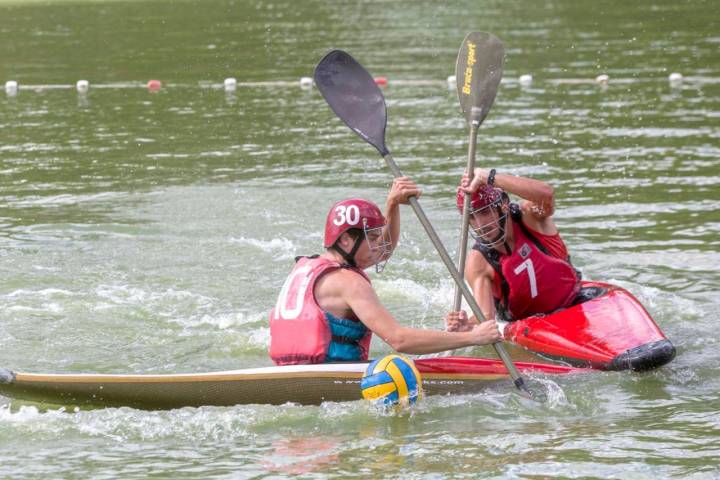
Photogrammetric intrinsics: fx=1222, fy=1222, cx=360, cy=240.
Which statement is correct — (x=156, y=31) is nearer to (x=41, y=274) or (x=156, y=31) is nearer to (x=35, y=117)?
(x=35, y=117)

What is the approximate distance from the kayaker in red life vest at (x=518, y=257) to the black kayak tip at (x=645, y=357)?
2.91 ft

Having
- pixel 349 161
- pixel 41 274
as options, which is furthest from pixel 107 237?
pixel 349 161

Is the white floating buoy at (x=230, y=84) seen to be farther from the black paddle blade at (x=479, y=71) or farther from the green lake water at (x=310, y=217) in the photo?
the black paddle blade at (x=479, y=71)

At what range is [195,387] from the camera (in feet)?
23.7

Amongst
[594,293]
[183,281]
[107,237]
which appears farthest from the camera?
[107,237]

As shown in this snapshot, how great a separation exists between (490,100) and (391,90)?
1057cm

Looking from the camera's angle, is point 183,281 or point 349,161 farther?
point 349,161

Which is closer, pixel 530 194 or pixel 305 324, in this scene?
pixel 305 324

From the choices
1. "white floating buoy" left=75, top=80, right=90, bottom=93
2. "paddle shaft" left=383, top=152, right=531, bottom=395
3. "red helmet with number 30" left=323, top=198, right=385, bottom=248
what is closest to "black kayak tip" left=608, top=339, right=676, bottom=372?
"paddle shaft" left=383, top=152, right=531, bottom=395

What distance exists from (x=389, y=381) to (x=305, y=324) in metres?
0.60

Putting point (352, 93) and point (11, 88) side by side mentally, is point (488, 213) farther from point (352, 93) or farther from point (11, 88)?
point (11, 88)

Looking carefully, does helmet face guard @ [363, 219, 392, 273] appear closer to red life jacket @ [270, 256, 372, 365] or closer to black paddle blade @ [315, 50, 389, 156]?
red life jacket @ [270, 256, 372, 365]

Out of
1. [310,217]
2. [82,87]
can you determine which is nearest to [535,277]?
[310,217]

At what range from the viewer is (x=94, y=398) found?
7254 mm
